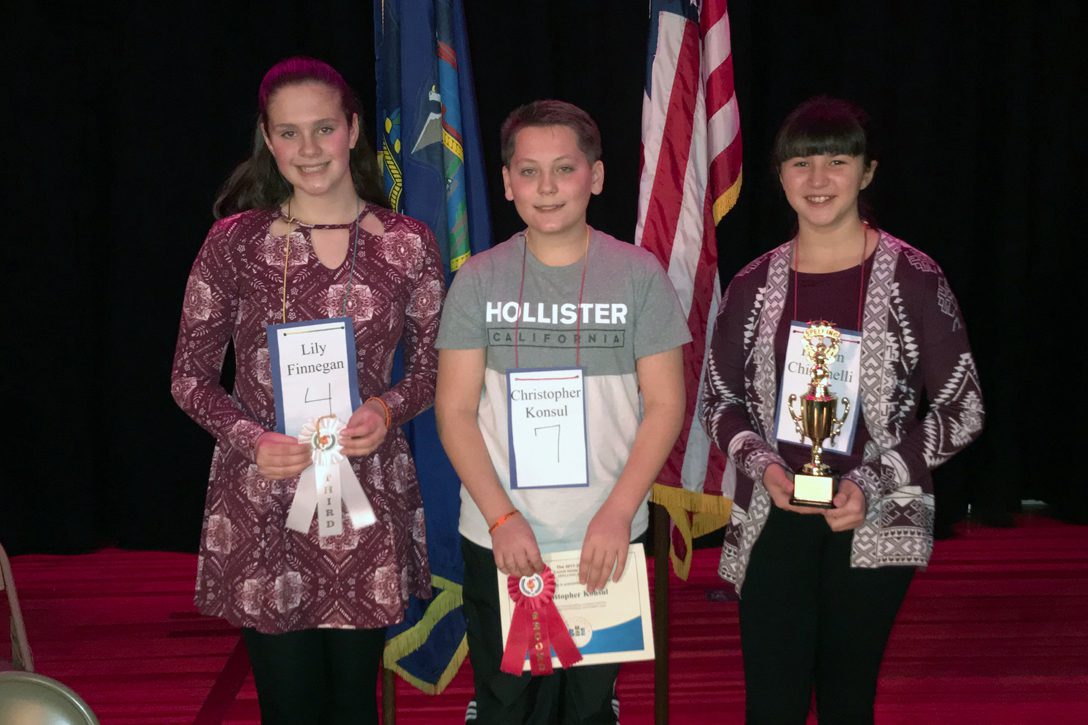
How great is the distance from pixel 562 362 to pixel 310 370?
0.48 m

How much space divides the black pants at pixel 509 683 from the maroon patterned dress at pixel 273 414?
0.51 ft

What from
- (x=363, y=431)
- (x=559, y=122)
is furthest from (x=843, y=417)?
(x=363, y=431)

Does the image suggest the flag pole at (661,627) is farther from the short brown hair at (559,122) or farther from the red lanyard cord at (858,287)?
the short brown hair at (559,122)

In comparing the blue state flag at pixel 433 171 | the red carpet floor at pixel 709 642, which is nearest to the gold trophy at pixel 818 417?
the blue state flag at pixel 433 171

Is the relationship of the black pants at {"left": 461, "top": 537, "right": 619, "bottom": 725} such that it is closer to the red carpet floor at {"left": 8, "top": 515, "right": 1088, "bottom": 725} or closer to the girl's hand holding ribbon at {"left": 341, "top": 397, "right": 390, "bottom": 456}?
the girl's hand holding ribbon at {"left": 341, "top": 397, "right": 390, "bottom": 456}

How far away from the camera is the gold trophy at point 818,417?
1.79 m

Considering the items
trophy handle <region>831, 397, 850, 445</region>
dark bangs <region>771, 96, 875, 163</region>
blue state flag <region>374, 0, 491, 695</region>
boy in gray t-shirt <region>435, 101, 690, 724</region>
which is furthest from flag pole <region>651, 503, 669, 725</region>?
dark bangs <region>771, 96, 875, 163</region>

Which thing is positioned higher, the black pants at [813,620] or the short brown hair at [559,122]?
the short brown hair at [559,122]

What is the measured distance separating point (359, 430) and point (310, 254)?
0.38m

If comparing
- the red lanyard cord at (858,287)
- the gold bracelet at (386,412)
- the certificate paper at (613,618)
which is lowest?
the certificate paper at (613,618)

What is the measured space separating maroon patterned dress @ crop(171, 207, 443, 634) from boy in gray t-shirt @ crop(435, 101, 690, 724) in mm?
148

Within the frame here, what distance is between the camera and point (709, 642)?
3.42 m

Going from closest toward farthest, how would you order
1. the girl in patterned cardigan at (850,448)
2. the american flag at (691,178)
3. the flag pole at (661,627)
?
the girl in patterned cardigan at (850,448), the flag pole at (661,627), the american flag at (691,178)

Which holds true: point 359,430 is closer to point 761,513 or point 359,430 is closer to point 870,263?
point 761,513
